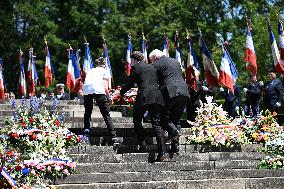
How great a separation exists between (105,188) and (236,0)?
107 feet

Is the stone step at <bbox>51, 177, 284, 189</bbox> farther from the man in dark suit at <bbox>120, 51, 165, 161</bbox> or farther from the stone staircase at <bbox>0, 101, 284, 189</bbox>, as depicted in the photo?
the man in dark suit at <bbox>120, 51, 165, 161</bbox>

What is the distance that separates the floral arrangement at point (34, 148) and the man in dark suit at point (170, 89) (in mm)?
1799

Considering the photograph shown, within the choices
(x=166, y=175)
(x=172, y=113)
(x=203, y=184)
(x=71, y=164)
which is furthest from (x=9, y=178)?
(x=172, y=113)

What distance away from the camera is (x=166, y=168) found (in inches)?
415

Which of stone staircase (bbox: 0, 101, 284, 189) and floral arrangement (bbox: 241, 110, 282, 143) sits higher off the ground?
floral arrangement (bbox: 241, 110, 282, 143)

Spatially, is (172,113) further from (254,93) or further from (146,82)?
(254,93)

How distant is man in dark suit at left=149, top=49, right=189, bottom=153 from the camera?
1099 cm

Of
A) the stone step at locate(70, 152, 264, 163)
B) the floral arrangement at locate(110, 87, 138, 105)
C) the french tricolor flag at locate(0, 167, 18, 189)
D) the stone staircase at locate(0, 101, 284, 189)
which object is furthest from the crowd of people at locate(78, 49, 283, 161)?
the floral arrangement at locate(110, 87, 138, 105)

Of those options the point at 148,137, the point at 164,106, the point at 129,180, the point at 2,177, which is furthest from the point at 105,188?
the point at 148,137

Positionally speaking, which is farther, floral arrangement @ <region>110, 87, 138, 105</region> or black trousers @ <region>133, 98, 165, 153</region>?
floral arrangement @ <region>110, 87, 138, 105</region>

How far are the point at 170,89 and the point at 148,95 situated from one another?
501 mm

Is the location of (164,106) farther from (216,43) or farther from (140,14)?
(140,14)

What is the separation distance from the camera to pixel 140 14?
4241 cm

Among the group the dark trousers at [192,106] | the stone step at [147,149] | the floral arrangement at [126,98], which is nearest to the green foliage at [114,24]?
the floral arrangement at [126,98]
